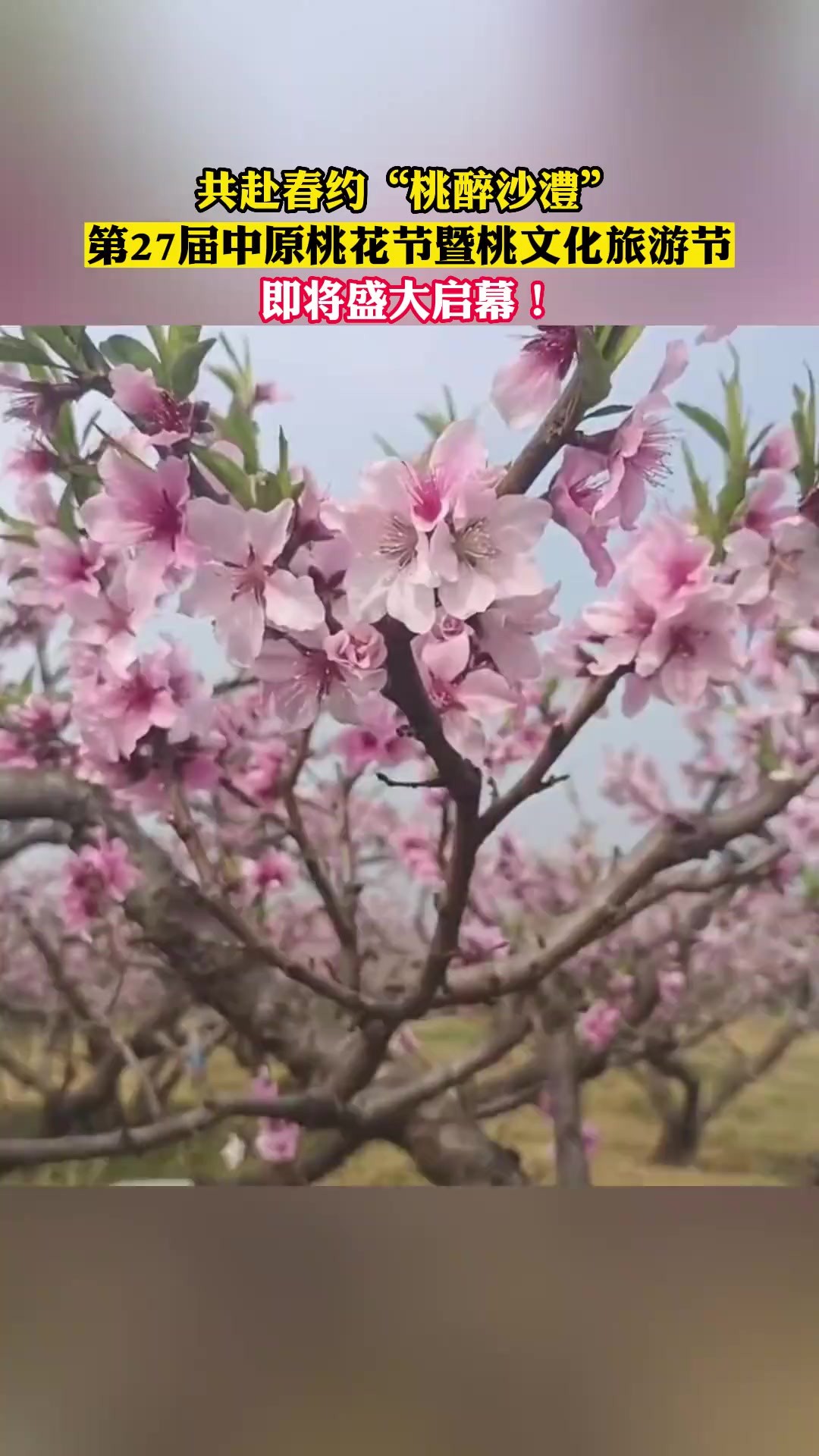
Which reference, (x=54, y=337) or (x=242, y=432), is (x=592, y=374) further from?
(x=54, y=337)

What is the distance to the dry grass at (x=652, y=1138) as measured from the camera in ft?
3.52

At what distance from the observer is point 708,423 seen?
106 cm

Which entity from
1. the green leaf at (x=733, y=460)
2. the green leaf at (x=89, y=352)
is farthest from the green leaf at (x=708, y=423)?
the green leaf at (x=89, y=352)

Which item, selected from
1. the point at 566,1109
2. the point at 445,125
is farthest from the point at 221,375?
the point at 566,1109

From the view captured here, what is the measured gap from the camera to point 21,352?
1062 mm

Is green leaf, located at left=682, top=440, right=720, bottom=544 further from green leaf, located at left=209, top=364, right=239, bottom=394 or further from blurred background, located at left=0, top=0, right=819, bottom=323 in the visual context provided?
green leaf, located at left=209, top=364, right=239, bottom=394

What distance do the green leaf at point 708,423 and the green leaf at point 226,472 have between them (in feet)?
1.26

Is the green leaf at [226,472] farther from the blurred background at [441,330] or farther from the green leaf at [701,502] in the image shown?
the green leaf at [701,502]

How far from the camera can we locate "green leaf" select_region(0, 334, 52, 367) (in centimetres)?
106

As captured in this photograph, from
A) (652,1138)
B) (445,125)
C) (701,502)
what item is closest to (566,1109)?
(652,1138)

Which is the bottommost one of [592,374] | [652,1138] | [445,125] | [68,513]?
[652,1138]

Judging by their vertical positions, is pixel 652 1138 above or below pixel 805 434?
below

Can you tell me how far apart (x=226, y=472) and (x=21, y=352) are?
0.21 m

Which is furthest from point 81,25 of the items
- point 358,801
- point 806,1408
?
point 806,1408
